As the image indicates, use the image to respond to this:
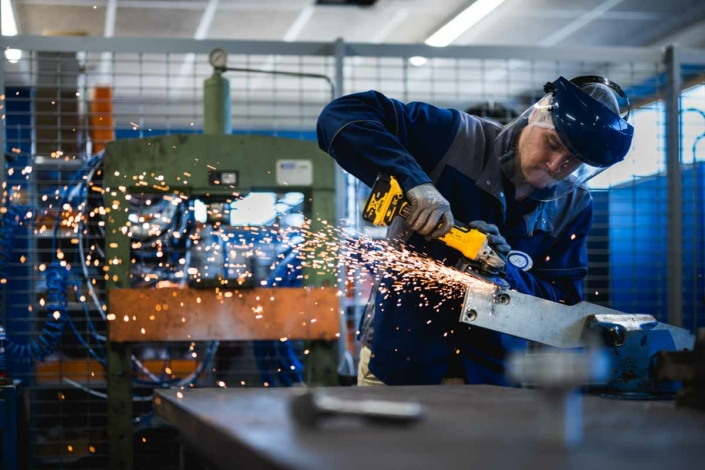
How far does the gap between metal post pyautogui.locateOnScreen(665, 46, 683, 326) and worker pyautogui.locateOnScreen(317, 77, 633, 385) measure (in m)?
1.54

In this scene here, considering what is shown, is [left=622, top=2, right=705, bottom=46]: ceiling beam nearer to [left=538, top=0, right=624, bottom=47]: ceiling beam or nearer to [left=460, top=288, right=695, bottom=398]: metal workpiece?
[left=538, top=0, right=624, bottom=47]: ceiling beam

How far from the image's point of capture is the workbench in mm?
872

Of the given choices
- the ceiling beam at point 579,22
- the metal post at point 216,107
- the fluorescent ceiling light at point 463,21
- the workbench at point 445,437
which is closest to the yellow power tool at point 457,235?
the workbench at point 445,437

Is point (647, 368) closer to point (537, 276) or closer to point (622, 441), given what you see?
point (537, 276)

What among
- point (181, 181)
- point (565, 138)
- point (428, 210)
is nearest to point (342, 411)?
point (428, 210)

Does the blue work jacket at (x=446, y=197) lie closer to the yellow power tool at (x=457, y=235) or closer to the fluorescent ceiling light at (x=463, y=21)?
the yellow power tool at (x=457, y=235)

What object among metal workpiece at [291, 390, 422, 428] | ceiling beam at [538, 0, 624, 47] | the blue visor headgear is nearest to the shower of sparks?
the blue visor headgear

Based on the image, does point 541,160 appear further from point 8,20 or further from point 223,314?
point 8,20

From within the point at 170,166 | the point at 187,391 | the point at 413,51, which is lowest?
the point at 187,391

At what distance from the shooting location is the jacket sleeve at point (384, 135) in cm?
208

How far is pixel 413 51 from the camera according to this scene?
351 centimetres

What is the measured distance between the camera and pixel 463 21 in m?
6.79

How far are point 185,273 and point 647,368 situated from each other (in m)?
2.16

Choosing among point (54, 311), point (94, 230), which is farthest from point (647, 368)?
point (94, 230)
